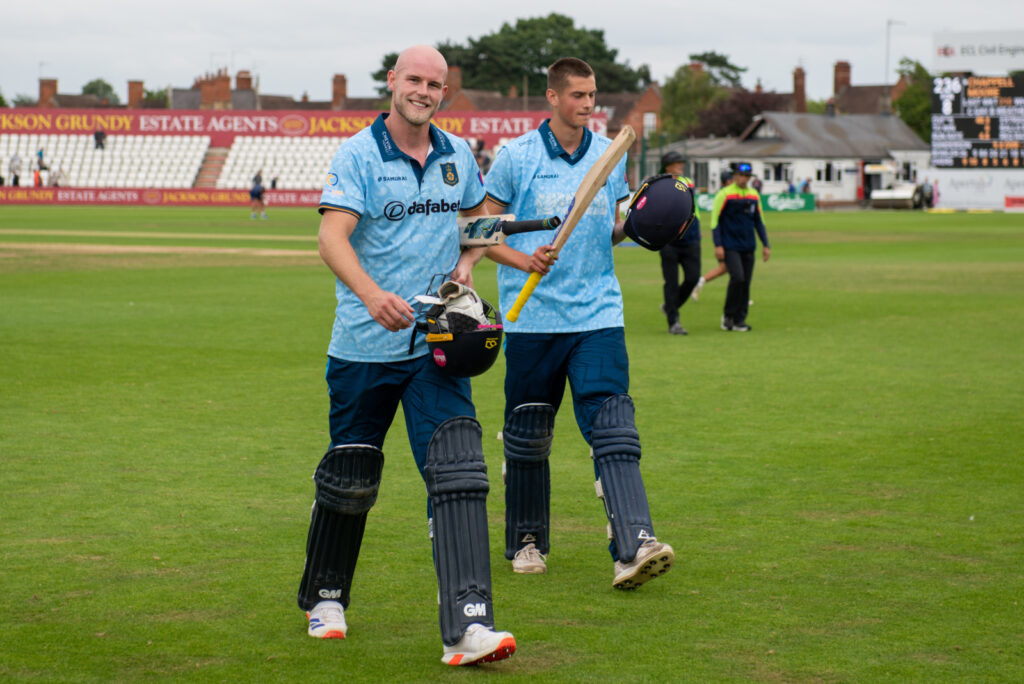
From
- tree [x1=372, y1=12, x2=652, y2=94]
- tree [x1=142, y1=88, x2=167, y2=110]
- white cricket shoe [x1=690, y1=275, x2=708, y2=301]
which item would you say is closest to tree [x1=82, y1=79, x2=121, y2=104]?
tree [x1=142, y1=88, x2=167, y2=110]

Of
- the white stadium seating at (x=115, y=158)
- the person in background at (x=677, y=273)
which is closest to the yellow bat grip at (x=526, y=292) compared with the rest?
the person in background at (x=677, y=273)

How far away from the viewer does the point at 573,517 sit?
7.30 m

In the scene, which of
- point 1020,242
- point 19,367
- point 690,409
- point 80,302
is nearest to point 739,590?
point 690,409

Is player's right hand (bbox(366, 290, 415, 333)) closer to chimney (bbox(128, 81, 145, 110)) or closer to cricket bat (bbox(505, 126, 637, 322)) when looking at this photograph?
cricket bat (bbox(505, 126, 637, 322))

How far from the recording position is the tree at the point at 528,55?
426 feet

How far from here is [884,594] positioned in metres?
5.79

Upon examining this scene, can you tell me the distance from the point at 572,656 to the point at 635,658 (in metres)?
0.23

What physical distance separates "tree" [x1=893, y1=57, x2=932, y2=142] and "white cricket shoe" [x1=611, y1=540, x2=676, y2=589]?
365 feet

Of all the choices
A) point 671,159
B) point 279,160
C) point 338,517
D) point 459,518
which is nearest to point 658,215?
point 459,518

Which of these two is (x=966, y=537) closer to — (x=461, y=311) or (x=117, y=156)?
(x=461, y=311)

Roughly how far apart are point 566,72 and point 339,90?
435ft

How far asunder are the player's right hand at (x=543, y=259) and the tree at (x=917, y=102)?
11107 cm

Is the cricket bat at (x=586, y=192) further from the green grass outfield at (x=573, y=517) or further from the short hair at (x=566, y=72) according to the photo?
the green grass outfield at (x=573, y=517)

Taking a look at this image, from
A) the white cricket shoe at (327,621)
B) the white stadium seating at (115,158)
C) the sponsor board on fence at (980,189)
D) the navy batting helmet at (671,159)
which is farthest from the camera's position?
the white stadium seating at (115,158)
